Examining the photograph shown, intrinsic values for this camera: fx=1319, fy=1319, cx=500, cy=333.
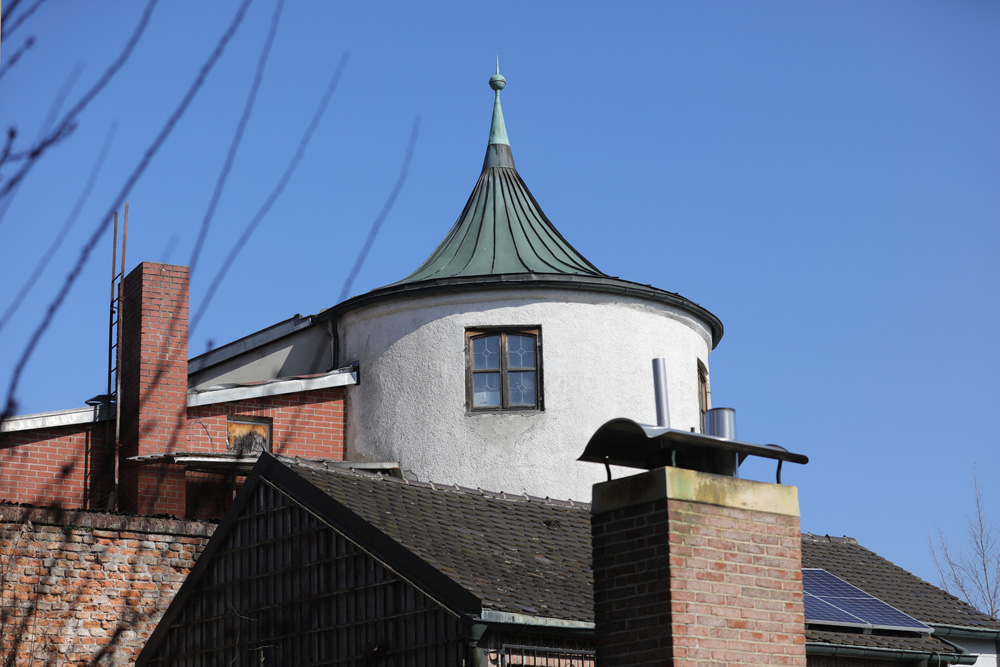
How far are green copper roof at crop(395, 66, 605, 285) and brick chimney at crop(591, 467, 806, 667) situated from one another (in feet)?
40.1

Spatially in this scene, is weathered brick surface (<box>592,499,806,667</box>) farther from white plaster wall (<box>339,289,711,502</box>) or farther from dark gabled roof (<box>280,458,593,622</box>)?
white plaster wall (<box>339,289,711,502</box>)

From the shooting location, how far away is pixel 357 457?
2125 cm

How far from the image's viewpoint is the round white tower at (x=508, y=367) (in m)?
20.3

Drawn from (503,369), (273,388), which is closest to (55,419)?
(273,388)

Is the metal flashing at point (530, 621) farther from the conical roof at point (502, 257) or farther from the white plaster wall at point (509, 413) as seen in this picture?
the conical roof at point (502, 257)

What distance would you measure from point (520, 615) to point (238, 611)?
13.8 ft

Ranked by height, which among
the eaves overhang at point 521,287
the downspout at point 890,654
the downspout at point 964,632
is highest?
the eaves overhang at point 521,287

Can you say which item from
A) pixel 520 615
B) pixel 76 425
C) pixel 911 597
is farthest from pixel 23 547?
pixel 911 597

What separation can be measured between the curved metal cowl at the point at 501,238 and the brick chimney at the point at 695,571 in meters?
12.2

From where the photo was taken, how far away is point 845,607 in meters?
14.5

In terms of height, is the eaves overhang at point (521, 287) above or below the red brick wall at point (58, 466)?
above

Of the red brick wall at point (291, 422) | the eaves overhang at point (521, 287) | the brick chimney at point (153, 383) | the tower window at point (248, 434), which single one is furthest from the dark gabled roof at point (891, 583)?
the brick chimney at point (153, 383)

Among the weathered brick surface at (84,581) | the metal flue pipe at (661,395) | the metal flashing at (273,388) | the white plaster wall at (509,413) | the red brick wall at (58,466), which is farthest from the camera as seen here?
the metal flashing at (273,388)

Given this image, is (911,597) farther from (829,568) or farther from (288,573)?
(288,573)
